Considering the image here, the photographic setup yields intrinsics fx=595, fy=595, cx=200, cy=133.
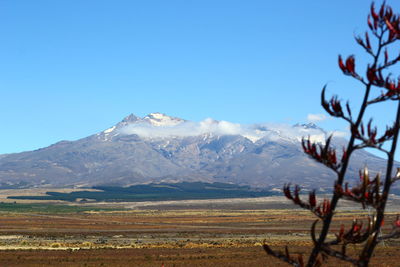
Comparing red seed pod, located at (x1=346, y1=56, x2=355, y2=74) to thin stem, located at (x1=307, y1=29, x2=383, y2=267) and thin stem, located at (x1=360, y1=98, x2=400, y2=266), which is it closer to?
thin stem, located at (x1=307, y1=29, x2=383, y2=267)

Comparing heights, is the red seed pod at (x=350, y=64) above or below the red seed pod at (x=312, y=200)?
above

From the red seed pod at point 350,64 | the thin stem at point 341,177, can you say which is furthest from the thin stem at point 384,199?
the red seed pod at point 350,64

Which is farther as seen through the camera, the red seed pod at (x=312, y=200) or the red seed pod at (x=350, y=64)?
the red seed pod at (x=350, y=64)

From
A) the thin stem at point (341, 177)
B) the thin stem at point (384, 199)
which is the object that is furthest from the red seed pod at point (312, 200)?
the thin stem at point (384, 199)

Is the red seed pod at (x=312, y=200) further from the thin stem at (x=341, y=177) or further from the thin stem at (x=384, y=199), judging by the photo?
the thin stem at (x=384, y=199)

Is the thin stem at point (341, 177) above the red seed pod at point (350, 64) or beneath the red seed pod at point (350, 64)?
beneath

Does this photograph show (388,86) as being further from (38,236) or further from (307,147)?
(38,236)

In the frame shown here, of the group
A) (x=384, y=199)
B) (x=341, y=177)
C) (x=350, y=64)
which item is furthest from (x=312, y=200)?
(x=350, y=64)

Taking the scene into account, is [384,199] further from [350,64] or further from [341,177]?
[350,64]

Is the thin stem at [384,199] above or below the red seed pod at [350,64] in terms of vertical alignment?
below

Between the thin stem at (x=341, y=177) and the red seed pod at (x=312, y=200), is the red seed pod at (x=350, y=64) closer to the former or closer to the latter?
the thin stem at (x=341, y=177)

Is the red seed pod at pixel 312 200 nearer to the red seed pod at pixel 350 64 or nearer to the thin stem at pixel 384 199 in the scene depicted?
the thin stem at pixel 384 199

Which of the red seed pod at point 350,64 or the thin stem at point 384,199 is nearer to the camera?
the thin stem at point 384,199

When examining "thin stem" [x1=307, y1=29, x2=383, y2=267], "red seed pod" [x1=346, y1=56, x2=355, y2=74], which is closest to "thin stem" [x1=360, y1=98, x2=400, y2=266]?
"thin stem" [x1=307, y1=29, x2=383, y2=267]
